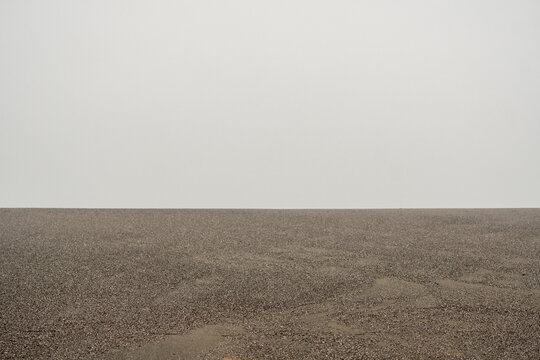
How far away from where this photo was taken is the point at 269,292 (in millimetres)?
1851

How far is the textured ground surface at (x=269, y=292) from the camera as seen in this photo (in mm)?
1365

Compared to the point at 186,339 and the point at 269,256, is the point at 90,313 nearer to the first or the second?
the point at 186,339

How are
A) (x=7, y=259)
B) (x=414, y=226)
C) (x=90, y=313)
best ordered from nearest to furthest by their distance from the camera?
(x=90, y=313), (x=7, y=259), (x=414, y=226)

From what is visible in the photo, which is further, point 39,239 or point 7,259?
point 39,239

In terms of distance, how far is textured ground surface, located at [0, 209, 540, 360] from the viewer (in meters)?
1.37

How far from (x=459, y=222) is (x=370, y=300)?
2261 mm

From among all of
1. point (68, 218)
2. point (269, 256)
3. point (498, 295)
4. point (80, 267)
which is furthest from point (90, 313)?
point (68, 218)

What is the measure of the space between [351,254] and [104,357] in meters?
1.55

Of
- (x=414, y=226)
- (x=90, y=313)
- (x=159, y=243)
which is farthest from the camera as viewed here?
(x=414, y=226)

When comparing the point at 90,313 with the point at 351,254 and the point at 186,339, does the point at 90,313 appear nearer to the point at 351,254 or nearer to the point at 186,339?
the point at 186,339

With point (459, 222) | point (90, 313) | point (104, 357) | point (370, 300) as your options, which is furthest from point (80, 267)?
point (459, 222)

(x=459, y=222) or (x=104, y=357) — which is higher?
(x=459, y=222)

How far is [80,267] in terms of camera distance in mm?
2215

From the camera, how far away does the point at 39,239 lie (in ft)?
9.42
